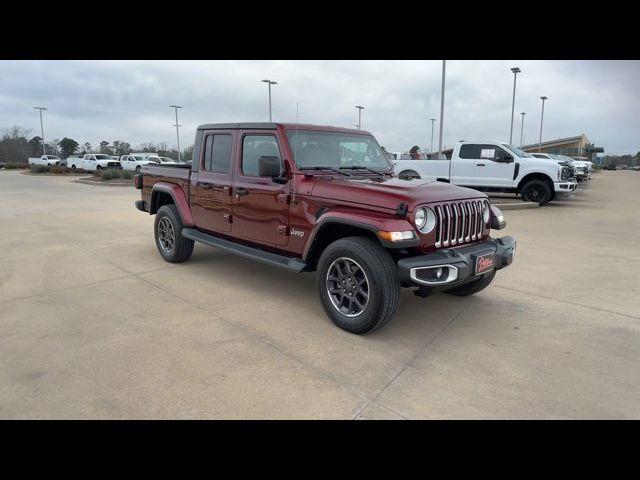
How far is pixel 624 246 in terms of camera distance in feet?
25.3

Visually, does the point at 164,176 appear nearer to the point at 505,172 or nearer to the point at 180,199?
the point at 180,199

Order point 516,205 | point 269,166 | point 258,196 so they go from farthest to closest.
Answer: point 516,205
point 258,196
point 269,166

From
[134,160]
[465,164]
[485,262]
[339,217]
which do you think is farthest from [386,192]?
[134,160]

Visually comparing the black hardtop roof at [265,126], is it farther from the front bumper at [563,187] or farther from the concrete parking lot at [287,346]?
the front bumper at [563,187]

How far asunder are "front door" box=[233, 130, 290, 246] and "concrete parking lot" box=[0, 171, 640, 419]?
0.73 m

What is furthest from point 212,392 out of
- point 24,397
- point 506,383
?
point 506,383

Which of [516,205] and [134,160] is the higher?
[134,160]

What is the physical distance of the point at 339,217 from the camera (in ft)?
12.6

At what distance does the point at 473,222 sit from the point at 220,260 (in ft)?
12.3

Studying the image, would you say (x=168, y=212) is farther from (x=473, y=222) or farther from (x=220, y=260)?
(x=473, y=222)

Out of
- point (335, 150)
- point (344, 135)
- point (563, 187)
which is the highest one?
point (344, 135)

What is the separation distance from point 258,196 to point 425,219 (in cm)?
190

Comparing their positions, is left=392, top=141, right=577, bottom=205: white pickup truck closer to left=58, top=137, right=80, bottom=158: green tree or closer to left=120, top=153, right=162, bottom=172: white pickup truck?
left=120, top=153, right=162, bottom=172: white pickup truck
